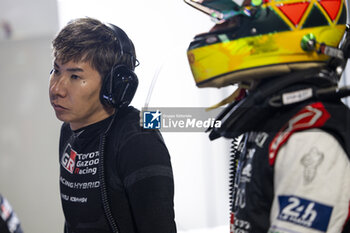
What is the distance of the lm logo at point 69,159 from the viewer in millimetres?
1122

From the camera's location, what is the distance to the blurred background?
1.16m

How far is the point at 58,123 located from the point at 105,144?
0.82 m

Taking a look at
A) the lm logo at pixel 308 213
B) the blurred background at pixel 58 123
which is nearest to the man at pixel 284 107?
the lm logo at pixel 308 213

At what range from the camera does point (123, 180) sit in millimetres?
1026

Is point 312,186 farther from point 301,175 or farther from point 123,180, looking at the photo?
point 123,180

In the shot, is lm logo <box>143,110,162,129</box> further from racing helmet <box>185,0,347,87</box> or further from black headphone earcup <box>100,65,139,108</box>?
racing helmet <box>185,0,347,87</box>

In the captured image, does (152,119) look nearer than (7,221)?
No

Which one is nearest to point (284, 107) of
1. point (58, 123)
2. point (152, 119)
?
point (152, 119)

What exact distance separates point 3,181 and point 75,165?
0.77 metres

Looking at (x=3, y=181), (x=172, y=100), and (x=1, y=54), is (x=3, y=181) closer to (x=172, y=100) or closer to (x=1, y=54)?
(x=1, y=54)

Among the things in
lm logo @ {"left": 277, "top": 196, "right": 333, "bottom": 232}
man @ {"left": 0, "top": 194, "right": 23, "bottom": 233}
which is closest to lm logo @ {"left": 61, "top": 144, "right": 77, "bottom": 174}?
man @ {"left": 0, "top": 194, "right": 23, "bottom": 233}

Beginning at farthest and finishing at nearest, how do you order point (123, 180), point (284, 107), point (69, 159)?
point (69, 159) → point (123, 180) → point (284, 107)

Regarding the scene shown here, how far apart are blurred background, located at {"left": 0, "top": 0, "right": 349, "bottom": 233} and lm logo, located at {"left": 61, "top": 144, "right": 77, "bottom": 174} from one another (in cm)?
21

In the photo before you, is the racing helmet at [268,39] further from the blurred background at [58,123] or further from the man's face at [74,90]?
the man's face at [74,90]
